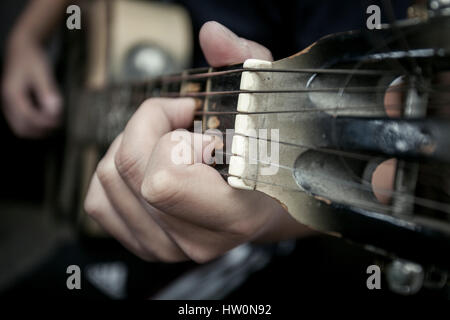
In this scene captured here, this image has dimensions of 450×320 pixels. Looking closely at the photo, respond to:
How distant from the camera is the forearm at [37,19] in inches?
42.6

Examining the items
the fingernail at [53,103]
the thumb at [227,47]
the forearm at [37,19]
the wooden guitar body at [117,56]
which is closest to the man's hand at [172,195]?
the thumb at [227,47]

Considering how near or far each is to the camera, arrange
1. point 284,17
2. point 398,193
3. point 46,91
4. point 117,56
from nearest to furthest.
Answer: point 398,193 < point 284,17 < point 117,56 < point 46,91

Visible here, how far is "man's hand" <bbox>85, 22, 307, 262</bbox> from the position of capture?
1.07 ft

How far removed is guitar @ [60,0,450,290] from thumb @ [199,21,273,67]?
2 cm

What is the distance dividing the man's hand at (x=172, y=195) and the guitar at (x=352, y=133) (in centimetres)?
3

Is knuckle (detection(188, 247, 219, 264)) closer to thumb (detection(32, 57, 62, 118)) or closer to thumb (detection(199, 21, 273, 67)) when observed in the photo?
thumb (detection(199, 21, 273, 67))

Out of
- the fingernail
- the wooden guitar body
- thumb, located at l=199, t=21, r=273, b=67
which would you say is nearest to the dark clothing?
thumb, located at l=199, t=21, r=273, b=67

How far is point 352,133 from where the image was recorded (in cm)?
26

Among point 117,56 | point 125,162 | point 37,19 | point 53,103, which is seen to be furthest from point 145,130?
point 37,19

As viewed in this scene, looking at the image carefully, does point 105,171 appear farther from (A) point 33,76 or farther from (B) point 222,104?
(A) point 33,76

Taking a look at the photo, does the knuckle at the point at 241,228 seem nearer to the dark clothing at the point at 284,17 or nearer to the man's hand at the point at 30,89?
the dark clothing at the point at 284,17

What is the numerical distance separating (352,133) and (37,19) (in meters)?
1.09

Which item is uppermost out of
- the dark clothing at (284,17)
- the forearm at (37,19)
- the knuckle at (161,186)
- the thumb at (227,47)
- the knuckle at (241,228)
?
the forearm at (37,19)
